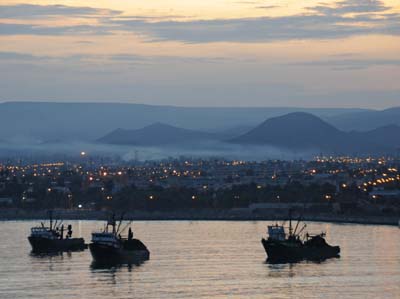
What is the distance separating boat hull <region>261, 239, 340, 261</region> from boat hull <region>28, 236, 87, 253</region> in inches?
501

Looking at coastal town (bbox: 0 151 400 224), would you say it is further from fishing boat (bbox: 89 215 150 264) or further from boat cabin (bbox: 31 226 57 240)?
fishing boat (bbox: 89 215 150 264)

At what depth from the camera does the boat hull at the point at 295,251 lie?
6981 cm

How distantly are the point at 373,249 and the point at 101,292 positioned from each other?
2312 cm

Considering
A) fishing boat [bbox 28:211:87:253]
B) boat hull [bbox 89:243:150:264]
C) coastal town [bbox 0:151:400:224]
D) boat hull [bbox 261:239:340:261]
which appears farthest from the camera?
coastal town [bbox 0:151:400:224]

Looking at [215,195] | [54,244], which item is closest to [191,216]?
[215,195]

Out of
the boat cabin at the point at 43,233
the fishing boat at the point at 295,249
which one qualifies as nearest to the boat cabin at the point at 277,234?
the fishing boat at the point at 295,249

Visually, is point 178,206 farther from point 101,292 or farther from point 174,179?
point 101,292


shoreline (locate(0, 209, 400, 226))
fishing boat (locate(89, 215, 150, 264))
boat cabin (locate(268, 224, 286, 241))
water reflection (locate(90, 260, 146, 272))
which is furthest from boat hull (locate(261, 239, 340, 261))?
shoreline (locate(0, 209, 400, 226))

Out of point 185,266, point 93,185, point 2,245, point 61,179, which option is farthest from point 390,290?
point 61,179

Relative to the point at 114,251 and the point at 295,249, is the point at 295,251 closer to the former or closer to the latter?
the point at 295,249

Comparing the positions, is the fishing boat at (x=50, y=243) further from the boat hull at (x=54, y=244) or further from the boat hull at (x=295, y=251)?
the boat hull at (x=295, y=251)

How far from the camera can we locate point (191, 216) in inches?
5049

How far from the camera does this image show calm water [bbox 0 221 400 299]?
54438mm

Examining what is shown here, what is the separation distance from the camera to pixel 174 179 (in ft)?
584
